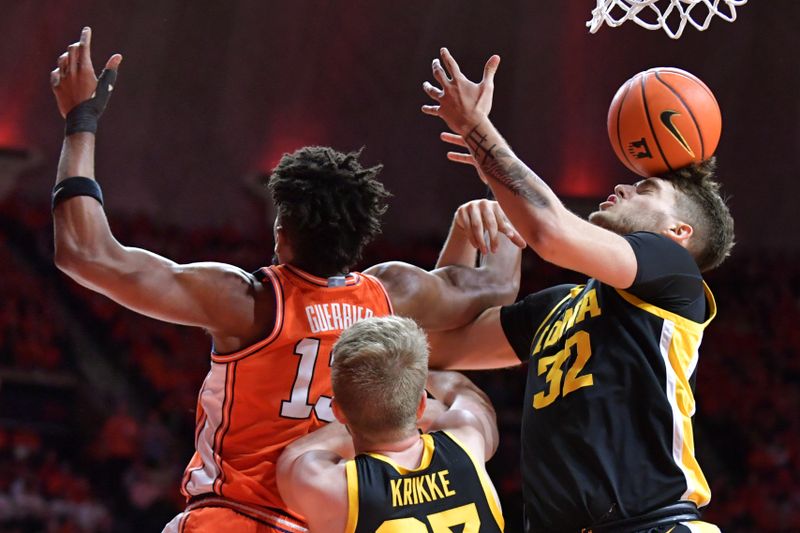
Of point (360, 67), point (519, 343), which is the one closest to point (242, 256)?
point (360, 67)

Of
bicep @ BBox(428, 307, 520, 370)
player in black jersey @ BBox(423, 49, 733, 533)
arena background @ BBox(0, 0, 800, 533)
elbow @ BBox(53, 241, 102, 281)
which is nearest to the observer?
player in black jersey @ BBox(423, 49, 733, 533)

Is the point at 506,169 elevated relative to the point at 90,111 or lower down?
lower down

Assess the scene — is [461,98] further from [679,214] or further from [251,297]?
[251,297]

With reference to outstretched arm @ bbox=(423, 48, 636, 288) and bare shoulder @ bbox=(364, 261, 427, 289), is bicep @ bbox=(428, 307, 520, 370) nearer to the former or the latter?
bare shoulder @ bbox=(364, 261, 427, 289)

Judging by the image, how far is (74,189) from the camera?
2.95 m

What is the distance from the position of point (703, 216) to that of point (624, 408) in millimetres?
674

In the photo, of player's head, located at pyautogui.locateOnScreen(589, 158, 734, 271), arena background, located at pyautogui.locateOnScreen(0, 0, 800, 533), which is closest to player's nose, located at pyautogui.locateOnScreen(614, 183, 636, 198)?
player's head, located at pyautogui.locateOnScreen(589, 158, 734, 271)

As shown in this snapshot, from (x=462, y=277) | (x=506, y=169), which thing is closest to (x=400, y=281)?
(x=462, y=277)

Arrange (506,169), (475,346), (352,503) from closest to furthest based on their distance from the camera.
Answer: (352,503)
(506,169)
(475,346)

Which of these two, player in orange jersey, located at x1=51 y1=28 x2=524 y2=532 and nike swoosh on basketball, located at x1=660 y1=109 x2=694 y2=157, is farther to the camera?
nike swoosh on basketball, located at x1=660 y1=109 x2=694 y2=157

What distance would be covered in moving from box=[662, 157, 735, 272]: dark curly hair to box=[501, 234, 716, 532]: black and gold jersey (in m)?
0.14

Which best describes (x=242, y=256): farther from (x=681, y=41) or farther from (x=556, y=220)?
(x=556, y=220)

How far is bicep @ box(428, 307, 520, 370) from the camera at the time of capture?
343cm

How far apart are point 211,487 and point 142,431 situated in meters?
7.12
